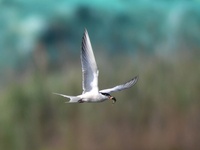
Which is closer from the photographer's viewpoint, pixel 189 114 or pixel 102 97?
pixel 102 97

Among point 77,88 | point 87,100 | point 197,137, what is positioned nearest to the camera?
point 87,100

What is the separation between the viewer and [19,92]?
27.3 feet

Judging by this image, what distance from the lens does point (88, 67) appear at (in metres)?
4.11

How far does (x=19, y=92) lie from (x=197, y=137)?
7.38 ft

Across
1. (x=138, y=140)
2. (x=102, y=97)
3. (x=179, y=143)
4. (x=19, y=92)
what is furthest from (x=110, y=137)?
(x=102, y=97)

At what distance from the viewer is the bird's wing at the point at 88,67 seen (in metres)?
4.04

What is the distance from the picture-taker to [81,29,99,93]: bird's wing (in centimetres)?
404

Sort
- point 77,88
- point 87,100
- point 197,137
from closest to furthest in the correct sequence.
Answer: point 87,100, point 77,88, point 197,137

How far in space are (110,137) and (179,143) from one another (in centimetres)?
84

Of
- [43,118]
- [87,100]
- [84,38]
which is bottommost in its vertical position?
[87,100]

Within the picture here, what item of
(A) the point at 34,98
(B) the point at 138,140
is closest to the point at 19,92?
(A) the point at 34,98

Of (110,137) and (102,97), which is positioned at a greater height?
(110,137)

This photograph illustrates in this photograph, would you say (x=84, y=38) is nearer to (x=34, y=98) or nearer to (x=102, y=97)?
(x=102, y=97)

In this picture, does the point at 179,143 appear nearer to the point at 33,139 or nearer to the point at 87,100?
the point at 33,139
